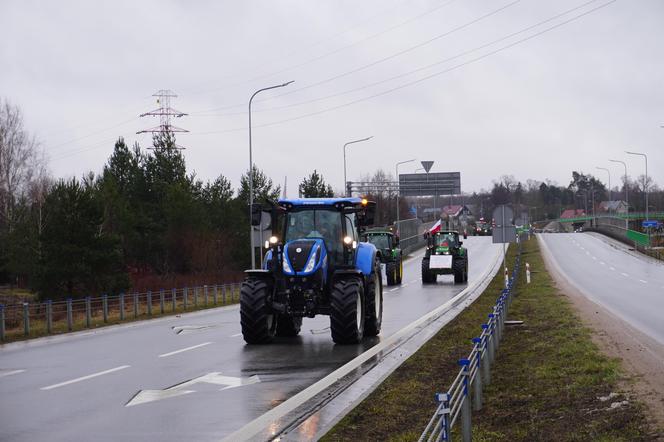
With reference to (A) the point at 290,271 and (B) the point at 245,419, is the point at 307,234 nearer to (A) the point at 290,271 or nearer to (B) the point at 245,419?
(A) the point at 290,271

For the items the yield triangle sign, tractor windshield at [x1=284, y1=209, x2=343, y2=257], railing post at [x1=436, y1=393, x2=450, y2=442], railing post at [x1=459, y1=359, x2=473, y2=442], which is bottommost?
railing post at [x1=459, y1=359, x2=473, y2=442]

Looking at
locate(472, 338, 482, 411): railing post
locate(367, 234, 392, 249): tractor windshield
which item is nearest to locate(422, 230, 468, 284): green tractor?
locate(367, 234, 392, 249): tractor windshield

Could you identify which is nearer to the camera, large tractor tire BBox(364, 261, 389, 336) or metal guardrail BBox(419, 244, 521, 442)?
metal guardrail BBox(419, 244, 521, 442)

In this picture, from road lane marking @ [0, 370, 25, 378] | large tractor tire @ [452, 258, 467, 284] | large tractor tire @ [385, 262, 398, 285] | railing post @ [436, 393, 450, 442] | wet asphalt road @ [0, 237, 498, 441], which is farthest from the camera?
large tractor tire @ [452, 258, 467, 284]

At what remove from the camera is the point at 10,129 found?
2694 inches

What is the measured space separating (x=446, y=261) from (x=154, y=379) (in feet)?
113

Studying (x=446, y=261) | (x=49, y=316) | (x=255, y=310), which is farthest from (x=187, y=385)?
(x=446, y=261)

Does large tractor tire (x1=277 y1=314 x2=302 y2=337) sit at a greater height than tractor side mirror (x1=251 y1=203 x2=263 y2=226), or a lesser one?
lesser

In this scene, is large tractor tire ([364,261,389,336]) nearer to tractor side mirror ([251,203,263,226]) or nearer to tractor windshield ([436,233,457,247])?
tractor side mirror ([251,203,263,226])

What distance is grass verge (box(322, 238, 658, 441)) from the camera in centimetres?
893

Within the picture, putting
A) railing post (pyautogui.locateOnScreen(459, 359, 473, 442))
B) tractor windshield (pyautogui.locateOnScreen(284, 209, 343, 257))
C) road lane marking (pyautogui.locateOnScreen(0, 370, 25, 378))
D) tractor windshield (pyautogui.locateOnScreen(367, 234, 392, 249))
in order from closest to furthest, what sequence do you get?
1. railing post (pyautogui.locateOnScreen(459, 359, 473, 442))
2. road lane marking (pyautogui.locateOnScreen(0, 370, 25, 378))
3. tractor windshield (pyautogui.locateOnScreen(284, 209, 343, 257))
4. tractor windshield (pyautogui.locateOnScreen(367, 234, 392, 249))

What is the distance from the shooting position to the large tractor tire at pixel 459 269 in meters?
46.3

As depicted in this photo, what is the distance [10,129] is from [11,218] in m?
7.09

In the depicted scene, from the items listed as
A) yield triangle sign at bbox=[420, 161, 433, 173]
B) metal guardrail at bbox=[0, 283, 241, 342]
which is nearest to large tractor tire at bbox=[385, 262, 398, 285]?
metal guardrail at bbox=[0, 283, 241, 342]
